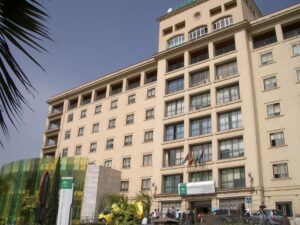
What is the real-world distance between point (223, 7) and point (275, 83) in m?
13.6

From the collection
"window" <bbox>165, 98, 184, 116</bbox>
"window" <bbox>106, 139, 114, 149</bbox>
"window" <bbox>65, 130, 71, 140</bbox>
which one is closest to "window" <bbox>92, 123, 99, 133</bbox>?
"window" <bbox>106, 139, 114, 149</bbox>

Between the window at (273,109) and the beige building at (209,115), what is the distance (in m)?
0.11

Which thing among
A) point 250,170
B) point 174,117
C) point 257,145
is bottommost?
point 250,170

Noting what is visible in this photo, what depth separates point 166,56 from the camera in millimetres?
48469

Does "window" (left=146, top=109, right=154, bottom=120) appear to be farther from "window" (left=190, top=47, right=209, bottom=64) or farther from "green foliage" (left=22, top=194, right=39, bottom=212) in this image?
"green foliage" (left=22, top=194, right=39, bottom=212)

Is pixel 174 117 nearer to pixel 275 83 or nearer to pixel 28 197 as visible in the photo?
pixel 275 83

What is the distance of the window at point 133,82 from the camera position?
53.5m

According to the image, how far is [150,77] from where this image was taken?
52.6 m

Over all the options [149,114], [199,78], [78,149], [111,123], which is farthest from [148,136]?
[78,149]

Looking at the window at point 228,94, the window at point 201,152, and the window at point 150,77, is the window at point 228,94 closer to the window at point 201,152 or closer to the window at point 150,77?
the window at point 201,152

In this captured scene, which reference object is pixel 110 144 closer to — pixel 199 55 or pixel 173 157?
pixel 173 157

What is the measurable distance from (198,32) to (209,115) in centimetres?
1286

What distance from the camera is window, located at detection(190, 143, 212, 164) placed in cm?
3975

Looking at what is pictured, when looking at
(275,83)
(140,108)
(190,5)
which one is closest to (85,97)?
(140,108)
